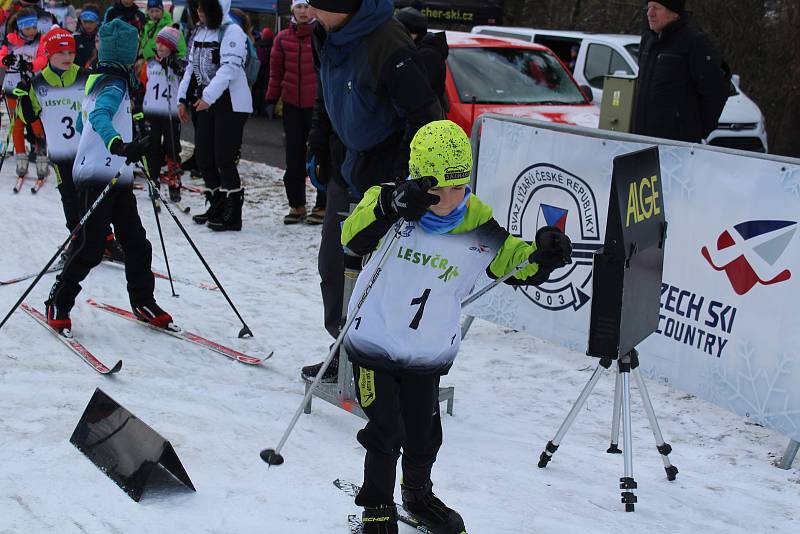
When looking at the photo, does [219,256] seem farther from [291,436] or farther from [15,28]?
[15,28]

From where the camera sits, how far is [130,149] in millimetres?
5297

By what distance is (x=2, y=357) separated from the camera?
5.31 m

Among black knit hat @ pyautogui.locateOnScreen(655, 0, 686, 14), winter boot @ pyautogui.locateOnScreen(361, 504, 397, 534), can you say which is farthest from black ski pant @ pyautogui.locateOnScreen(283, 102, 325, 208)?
winter boot @ pyautogui.locateOnScreen(361, 504, 397, 534)

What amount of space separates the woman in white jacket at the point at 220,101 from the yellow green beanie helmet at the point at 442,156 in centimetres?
538

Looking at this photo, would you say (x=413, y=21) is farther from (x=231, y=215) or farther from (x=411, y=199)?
(x=411, y=199)

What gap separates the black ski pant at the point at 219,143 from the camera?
8.72 m

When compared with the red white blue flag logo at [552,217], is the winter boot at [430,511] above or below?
below

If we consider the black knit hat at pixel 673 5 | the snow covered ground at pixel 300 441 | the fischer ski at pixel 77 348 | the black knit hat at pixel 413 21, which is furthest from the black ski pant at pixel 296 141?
the black knit hat at pixel 673 5

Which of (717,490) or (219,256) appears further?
(219,256)

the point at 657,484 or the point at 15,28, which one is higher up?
the point at 15,28

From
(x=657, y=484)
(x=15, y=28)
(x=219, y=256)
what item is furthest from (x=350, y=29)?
(x=15, y=28)

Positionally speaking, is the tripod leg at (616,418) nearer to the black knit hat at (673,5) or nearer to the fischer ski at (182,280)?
the black knit hat at (673,5)

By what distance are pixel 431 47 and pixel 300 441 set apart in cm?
347

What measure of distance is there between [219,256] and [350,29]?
4.23 m
